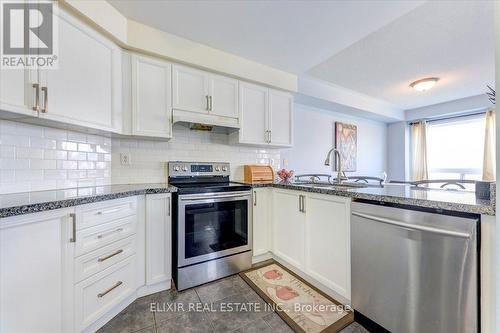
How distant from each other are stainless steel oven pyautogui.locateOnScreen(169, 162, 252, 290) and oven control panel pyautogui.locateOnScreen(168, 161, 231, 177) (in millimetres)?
11

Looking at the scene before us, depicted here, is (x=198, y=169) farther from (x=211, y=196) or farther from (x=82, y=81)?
(x=82, y=81)

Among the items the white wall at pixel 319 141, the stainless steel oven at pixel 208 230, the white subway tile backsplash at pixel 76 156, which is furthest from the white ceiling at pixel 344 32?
the stainless steel oven at pixel 208 230

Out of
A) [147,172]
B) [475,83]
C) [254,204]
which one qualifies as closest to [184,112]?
[147,172]

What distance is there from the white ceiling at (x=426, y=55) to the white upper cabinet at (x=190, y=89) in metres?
1.62

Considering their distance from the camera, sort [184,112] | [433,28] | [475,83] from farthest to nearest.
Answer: [475,83], [184,112], [433,28]

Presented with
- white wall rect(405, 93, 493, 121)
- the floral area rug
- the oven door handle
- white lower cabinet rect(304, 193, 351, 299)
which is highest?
white wall rect(405, 93, 493, 121)

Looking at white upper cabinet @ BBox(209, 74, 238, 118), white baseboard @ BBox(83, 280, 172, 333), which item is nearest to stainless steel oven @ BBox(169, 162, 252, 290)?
white baseboard @ BBox(83, 280, 172, 333)

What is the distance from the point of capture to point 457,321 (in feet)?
3.40

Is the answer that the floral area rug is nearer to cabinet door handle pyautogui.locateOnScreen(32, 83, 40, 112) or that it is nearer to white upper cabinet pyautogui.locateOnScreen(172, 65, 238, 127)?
white upper cabinet pyautogui.locateOnScreen(172, 65, 238, 127)

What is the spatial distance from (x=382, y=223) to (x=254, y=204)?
129 centimetres

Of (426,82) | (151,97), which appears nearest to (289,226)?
(151,97)

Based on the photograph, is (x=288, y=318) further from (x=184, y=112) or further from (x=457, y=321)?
(x=184, y=112)

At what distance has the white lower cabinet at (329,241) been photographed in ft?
5.22

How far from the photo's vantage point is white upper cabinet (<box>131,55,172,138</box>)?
79.5 inches
